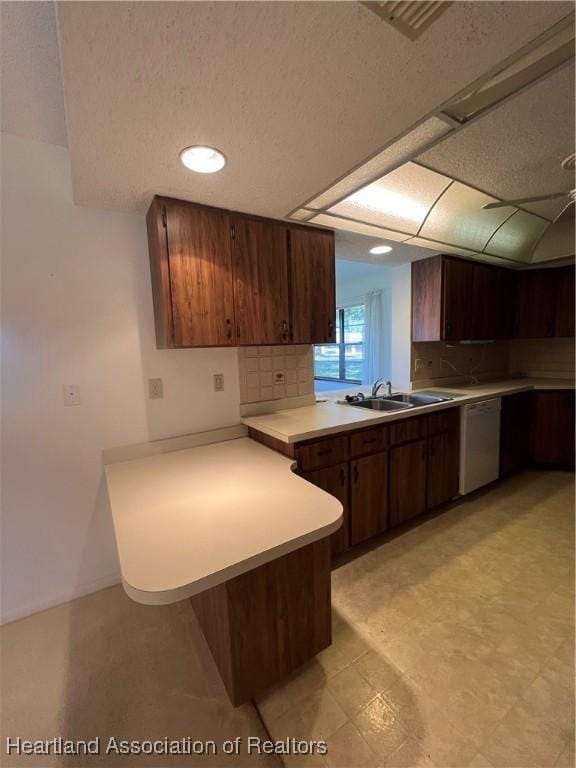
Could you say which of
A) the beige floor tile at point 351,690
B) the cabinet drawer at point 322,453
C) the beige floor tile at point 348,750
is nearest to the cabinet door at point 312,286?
the cabinet drawer at point 322,453

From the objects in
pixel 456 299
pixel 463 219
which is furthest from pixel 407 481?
pixel 463 219

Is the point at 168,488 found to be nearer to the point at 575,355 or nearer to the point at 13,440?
the point at 13,440

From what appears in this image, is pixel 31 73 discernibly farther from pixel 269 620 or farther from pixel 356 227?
pixel 269 620

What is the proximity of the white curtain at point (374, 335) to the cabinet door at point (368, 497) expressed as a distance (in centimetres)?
234

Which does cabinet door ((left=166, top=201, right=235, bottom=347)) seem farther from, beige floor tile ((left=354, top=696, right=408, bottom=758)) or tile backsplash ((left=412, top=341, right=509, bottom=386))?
tile backsplash ((left=412, top=341, right=509, bottom=386))

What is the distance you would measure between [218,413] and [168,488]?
80 centimetres

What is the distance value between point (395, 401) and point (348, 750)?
2194 mm

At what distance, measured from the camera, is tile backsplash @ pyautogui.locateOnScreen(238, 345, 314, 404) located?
2.29 m

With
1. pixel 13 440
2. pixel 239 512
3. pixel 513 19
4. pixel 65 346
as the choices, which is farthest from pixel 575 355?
pixel 13 440

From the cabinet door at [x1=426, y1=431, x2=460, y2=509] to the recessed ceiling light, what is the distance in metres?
2.31

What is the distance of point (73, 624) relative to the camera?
1.70 metres

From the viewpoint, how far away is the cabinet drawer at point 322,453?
1.87 m

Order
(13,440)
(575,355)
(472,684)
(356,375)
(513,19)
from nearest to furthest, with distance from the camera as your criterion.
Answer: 1. (513,19)
2. (472,684)
3. (13,440)
4. (575,355)
5. (356,375)

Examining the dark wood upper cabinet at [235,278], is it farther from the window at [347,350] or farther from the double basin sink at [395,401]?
the window at [347,350]
